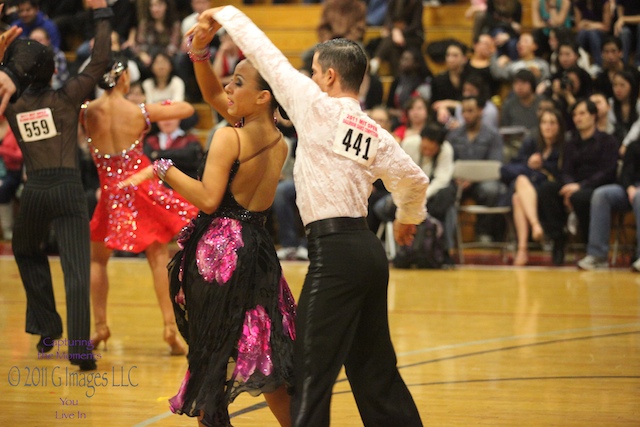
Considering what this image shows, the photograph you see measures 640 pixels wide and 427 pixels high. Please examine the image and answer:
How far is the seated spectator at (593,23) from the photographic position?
12133 millimetres

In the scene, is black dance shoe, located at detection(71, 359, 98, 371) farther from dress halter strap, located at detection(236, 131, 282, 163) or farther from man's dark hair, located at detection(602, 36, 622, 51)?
man's dark hair, located at detection(602, 36, 622, 51)

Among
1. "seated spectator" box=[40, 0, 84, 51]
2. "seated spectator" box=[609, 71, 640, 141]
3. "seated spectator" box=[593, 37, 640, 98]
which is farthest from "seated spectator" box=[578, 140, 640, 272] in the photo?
"seated spectator" box=[40, 0, 84, 51]

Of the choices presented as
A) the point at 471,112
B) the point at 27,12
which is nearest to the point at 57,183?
the point at 471,112

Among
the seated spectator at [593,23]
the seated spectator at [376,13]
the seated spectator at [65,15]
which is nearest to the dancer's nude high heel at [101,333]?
the seated spectator at [593,23]

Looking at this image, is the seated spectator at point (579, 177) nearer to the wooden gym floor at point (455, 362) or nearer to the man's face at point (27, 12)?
the wooden gym floor at point (455, 362)

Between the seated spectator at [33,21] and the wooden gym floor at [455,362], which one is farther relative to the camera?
the seated spectator at [33,21]

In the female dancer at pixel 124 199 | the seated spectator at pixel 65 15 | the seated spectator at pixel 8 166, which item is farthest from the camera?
the seated spectator at pixel 65 15

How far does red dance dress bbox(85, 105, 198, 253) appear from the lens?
5.95 meters

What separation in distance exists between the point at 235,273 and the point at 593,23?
9.92 m

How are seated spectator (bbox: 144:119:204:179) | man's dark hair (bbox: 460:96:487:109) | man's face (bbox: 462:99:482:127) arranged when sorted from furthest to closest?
man's dark hair (bbox: 460:96:487:109) < man's face (bbox: 462:99:482:127) < seated spectator (bbox: 144:119:204:179)

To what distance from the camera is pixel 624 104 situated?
35.5 feet

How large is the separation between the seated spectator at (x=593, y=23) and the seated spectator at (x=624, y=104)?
1.35 m

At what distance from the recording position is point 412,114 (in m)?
10.8

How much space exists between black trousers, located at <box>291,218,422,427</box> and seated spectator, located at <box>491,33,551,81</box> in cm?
891
